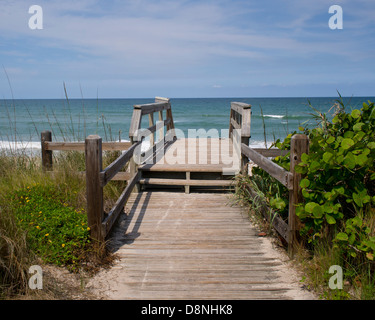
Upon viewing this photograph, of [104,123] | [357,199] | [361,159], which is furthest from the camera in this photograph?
[104,123]

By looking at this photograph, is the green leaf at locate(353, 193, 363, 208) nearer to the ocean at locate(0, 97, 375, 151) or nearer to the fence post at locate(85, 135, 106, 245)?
the ocean at locate(0, 97, 375, 151)

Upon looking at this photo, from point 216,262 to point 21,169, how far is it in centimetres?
417

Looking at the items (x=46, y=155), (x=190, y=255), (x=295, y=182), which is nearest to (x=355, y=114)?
(x=295, y=182)

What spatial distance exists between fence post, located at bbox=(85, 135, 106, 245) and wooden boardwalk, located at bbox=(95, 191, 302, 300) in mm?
377

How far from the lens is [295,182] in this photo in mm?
3586

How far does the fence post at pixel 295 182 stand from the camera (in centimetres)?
355

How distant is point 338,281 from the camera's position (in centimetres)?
296

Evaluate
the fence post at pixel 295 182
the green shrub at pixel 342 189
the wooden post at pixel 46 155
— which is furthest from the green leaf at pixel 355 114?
the wooden post at pixel 46 155

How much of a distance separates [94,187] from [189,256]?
123 centimetres

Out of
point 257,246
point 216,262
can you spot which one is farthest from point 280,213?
point 216,262

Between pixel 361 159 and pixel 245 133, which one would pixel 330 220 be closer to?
pixel 361 159

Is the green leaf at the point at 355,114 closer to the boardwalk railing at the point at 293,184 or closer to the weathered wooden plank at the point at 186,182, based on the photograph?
the boardwalk railing at the point at 293,184
